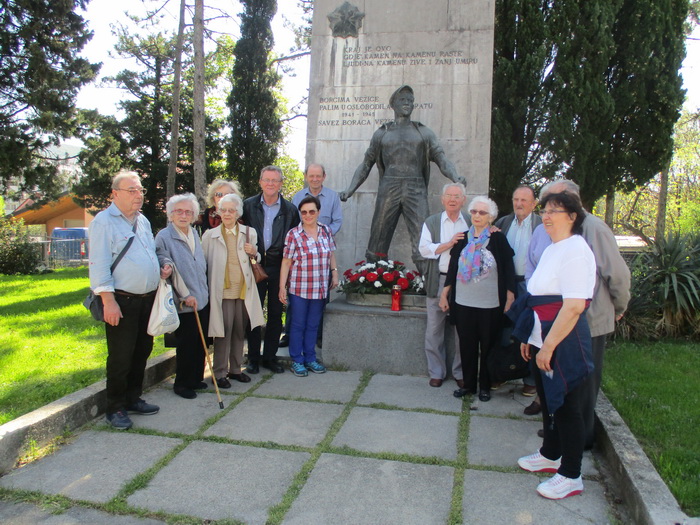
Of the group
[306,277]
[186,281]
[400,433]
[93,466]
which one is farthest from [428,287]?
[93,466]

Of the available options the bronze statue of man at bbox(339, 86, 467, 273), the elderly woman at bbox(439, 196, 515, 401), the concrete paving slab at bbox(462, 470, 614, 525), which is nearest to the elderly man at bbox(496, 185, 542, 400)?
the elderly woman at bbox(439, 196, 515, 401)

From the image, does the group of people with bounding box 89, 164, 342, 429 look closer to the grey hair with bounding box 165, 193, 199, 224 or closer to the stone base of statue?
the grey hair with bounding box 165, 193, 199, 224

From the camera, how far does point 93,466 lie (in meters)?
3.13

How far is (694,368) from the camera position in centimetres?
549

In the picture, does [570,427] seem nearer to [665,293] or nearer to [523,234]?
[523,234]

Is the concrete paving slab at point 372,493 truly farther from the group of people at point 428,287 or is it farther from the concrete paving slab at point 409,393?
the concrete paving slab at point 409,393

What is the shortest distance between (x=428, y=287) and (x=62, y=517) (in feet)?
10.2

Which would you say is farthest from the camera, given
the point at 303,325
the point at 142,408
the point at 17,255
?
the point at 17,255

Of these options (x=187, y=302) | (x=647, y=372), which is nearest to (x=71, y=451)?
(x=187, y=302)

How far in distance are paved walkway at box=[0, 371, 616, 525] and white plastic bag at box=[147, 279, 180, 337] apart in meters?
0.68

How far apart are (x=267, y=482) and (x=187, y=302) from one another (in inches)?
66.1

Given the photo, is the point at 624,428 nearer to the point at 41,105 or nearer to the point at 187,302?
the point at 187,302

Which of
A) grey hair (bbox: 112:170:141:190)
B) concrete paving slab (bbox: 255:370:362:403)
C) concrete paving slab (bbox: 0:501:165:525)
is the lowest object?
concrete paving slab (bbox: 0:501:165:525)

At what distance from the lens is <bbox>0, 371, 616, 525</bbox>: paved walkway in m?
2.67
